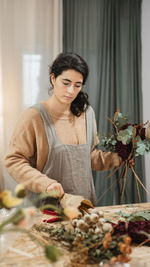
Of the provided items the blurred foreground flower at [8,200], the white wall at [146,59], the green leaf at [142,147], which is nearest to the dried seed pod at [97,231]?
the blurred foreground flower at [8,200]

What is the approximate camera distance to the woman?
175 centimetres

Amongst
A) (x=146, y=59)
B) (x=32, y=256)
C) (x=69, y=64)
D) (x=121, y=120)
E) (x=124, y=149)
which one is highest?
(x=146, y=59)

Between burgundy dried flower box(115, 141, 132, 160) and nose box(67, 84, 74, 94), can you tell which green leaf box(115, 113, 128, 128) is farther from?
nose box(67, 84, 74, 94)

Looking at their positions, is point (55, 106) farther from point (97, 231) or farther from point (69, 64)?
point (97, 231)

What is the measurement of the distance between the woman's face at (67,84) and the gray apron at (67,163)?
0.14 metres

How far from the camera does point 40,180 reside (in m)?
1.58

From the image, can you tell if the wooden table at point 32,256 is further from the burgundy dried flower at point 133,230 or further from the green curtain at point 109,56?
the green curtain at point 109,56

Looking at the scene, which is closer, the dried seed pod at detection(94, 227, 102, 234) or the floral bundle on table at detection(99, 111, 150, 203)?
the dried seed pod at detection(94, 227, 102, 234)

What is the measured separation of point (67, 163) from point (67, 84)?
0.46 meters

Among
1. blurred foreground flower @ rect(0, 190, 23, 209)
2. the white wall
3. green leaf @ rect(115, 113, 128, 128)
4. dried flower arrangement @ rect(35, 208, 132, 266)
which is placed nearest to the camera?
blurred foreground flower @ rect(0, 190, 23, 209)

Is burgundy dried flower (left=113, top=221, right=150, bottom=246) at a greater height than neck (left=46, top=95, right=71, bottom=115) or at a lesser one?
lesser

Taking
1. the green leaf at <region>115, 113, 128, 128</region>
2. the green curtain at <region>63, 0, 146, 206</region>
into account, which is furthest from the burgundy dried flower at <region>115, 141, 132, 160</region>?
the green curtain at <region>63, 0, 146, 206</region>

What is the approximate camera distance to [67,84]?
180 centimetres

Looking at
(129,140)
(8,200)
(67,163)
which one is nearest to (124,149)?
(129,140)
